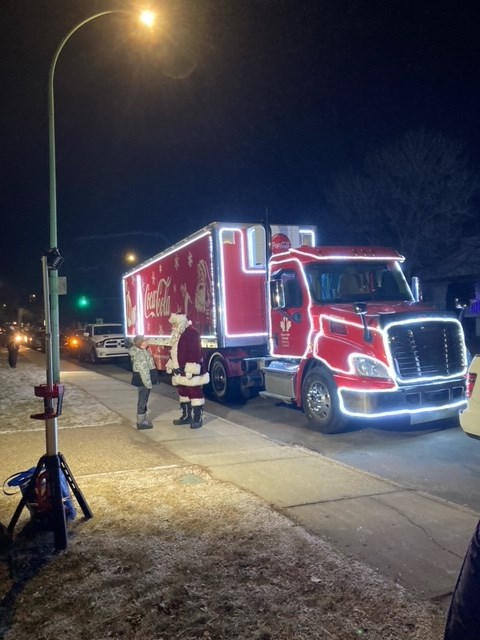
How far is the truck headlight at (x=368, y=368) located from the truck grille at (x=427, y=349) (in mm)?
204

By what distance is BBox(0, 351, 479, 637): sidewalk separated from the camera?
432 centimetres

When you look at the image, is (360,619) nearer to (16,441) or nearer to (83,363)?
(16,441)

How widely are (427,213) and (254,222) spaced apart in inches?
736

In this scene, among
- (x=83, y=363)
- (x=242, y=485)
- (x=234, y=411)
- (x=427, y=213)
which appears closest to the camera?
(x=242, y=485)

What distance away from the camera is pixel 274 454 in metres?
7.49

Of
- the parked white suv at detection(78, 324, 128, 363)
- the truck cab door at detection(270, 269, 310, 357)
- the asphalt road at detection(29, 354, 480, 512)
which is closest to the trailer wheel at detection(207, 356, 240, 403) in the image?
the asphalt road at detection(29, 354, 480, 512)

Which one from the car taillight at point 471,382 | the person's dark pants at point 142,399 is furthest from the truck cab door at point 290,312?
the car taillight at point 471,382

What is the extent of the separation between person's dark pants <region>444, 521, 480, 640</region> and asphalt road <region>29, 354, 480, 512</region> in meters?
4.38

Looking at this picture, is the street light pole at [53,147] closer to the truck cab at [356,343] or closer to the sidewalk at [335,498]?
the sidewalk at [335,498]

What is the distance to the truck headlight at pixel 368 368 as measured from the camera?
8227mm

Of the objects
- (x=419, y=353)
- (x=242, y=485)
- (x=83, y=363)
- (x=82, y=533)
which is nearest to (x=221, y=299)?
(x=419, y=353)

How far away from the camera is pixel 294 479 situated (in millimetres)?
6293

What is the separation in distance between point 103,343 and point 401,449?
18.6 meters

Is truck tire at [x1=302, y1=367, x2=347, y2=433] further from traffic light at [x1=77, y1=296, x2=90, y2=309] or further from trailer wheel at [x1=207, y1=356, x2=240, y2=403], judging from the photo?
traffic light at [x1=77, y1=296, x2=90, y2=309]
